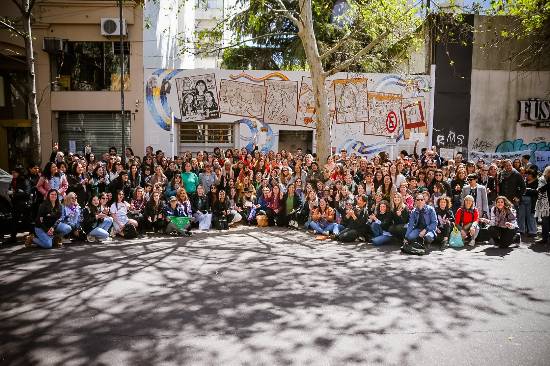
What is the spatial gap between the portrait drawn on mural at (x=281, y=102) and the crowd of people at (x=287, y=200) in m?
5.46

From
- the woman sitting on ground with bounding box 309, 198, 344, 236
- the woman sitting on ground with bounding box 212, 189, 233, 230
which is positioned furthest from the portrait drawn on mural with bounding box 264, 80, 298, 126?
the woman sitting on ground with bounding box 309, 198, 344, 236

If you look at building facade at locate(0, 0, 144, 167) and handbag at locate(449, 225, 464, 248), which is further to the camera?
building facade at locate(0, 0, 144, 167)

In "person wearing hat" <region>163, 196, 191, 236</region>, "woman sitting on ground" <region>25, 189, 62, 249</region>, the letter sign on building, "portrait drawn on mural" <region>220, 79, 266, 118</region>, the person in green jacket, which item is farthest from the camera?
the letter sign on building

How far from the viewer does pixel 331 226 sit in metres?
10.9

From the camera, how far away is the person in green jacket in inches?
487

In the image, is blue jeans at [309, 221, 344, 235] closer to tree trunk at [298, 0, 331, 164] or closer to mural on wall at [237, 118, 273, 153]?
tree trunk at [298, 0, 331, 164]

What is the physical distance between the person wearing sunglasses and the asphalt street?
50 centimetres

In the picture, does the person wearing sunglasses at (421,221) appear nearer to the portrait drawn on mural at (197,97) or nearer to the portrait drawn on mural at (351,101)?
the portrait drawn on mural at (351,101)

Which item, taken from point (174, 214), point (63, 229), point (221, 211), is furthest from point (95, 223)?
point (221, 211)

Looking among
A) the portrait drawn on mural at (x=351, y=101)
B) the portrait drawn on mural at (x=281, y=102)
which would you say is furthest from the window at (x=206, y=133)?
the portrait drawn on mural at (x=351, y=101)

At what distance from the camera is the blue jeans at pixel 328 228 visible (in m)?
10.7

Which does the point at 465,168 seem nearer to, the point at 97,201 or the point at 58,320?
the point at 97,201

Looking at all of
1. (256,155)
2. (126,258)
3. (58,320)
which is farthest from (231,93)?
(58,320)

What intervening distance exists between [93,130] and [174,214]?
9381 millimetres
